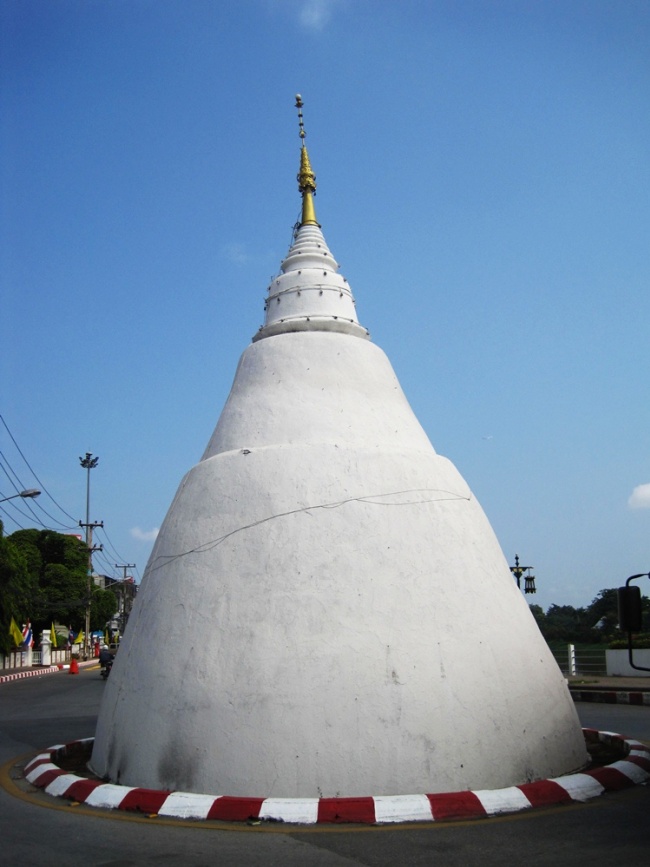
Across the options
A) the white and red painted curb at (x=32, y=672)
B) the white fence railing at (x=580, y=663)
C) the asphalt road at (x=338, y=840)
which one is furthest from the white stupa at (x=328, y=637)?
the white and red painted curb at (x=32, y=672)

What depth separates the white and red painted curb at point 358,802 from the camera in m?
5.23

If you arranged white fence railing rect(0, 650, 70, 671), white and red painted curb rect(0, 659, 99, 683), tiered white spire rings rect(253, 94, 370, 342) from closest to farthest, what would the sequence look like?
tiered white spire rings rect(253, 94, 370, 342), white and red painted curb rect(0, 659, 99, 683), white fence railing rect(0, 650, 70, 671)

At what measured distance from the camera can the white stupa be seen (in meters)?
5.66

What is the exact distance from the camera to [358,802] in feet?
17.4

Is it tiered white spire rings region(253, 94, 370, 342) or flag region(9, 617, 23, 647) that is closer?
tiered white spire rings region(253, 94, 370, 342)

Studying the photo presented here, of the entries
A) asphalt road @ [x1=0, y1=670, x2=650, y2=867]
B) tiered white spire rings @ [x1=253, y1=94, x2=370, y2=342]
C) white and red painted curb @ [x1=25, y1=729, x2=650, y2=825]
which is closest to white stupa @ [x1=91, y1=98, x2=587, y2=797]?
white and red painted curb @ [x1=25, y1=729, x2=650, y2=825]

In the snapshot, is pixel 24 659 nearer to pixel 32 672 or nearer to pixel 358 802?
pixel 32 672

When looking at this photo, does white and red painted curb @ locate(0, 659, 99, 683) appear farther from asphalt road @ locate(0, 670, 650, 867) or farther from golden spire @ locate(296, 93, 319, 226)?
asphalt road @ locate(0, 670, 650, 867)

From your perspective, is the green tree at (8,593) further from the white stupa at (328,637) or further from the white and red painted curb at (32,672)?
the white stupa at (328,637)

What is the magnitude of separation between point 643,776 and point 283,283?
276 inches

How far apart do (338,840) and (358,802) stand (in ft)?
1.43

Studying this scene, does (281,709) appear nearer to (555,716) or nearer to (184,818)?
(184,818)

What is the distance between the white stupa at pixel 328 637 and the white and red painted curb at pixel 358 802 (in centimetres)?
17

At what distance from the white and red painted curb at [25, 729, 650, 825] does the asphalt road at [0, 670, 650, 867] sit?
0.09 meters
